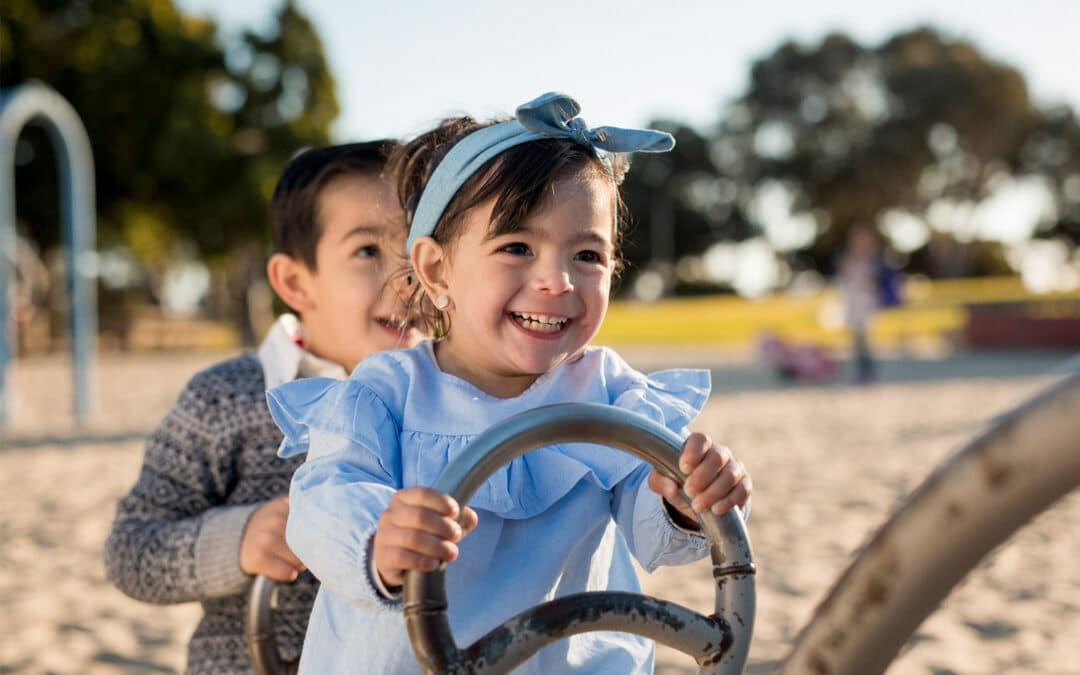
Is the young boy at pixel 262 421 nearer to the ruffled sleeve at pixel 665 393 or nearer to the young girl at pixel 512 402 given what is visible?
the young girl at pixel 512 402

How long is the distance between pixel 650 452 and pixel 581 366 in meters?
0.53

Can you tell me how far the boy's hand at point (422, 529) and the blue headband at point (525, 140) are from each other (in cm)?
60

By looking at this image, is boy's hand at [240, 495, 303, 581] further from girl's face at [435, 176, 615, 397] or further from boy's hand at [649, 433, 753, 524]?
boy's hand at [649, 433, 753, 524]

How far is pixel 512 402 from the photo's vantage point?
1548 millimetres

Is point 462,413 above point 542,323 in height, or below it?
below

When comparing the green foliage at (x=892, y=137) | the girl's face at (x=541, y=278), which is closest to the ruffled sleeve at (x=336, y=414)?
the girl's face at (x=541, y=278)

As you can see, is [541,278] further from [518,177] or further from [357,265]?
[357,265]

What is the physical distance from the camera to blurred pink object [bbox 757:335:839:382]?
46.9 feet

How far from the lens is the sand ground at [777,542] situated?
347 centimetres

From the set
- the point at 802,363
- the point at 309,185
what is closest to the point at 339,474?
the point at 309,185

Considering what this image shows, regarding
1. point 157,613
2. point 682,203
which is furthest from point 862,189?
point 157,613

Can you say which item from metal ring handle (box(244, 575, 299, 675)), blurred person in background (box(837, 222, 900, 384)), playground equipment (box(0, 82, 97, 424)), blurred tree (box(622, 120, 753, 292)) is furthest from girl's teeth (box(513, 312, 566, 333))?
blurred tree (box(622, 120, 753, 292))

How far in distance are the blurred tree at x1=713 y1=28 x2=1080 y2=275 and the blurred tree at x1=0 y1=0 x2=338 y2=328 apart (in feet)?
68.7

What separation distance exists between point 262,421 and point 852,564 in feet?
5.18
